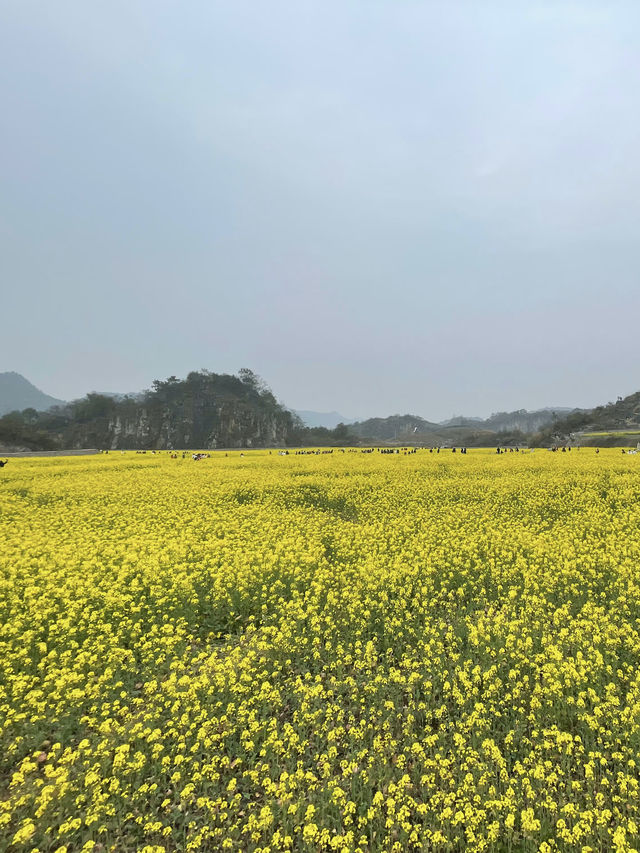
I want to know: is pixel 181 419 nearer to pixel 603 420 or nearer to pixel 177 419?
pixel 177 419

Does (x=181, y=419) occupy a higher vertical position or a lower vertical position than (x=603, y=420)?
higher

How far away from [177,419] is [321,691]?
145255mm

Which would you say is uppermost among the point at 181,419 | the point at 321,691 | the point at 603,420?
the point at 181,419

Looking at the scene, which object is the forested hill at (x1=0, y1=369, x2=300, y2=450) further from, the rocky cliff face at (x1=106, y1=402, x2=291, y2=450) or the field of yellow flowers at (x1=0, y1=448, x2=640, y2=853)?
the field of yellow flowers at (x1=0, y1=448, x2=640, y2=853)

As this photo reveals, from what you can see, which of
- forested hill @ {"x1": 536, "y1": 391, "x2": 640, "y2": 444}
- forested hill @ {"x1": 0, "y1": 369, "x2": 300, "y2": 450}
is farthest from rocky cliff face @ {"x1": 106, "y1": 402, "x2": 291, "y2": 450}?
forested hill @ {"x1": 536, "y1": 391, "x2": 640, "y2": 444}

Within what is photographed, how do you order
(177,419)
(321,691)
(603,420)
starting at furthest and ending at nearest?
(177,419) < (603,420) < (321,691)

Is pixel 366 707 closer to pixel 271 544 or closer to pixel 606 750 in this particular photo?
pixel 606 750

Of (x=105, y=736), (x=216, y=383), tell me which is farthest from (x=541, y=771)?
(x=216, y=383)

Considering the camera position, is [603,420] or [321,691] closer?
[321,691]

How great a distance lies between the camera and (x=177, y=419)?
141 metres

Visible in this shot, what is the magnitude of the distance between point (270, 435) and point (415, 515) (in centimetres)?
13233

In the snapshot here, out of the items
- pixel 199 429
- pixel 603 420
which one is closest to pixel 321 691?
pixel 603 420

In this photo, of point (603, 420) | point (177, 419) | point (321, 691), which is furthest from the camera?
point (177, 419)

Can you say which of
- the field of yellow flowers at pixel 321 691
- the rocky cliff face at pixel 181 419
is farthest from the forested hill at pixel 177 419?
the field of yellow flowers at pixel 321 691
